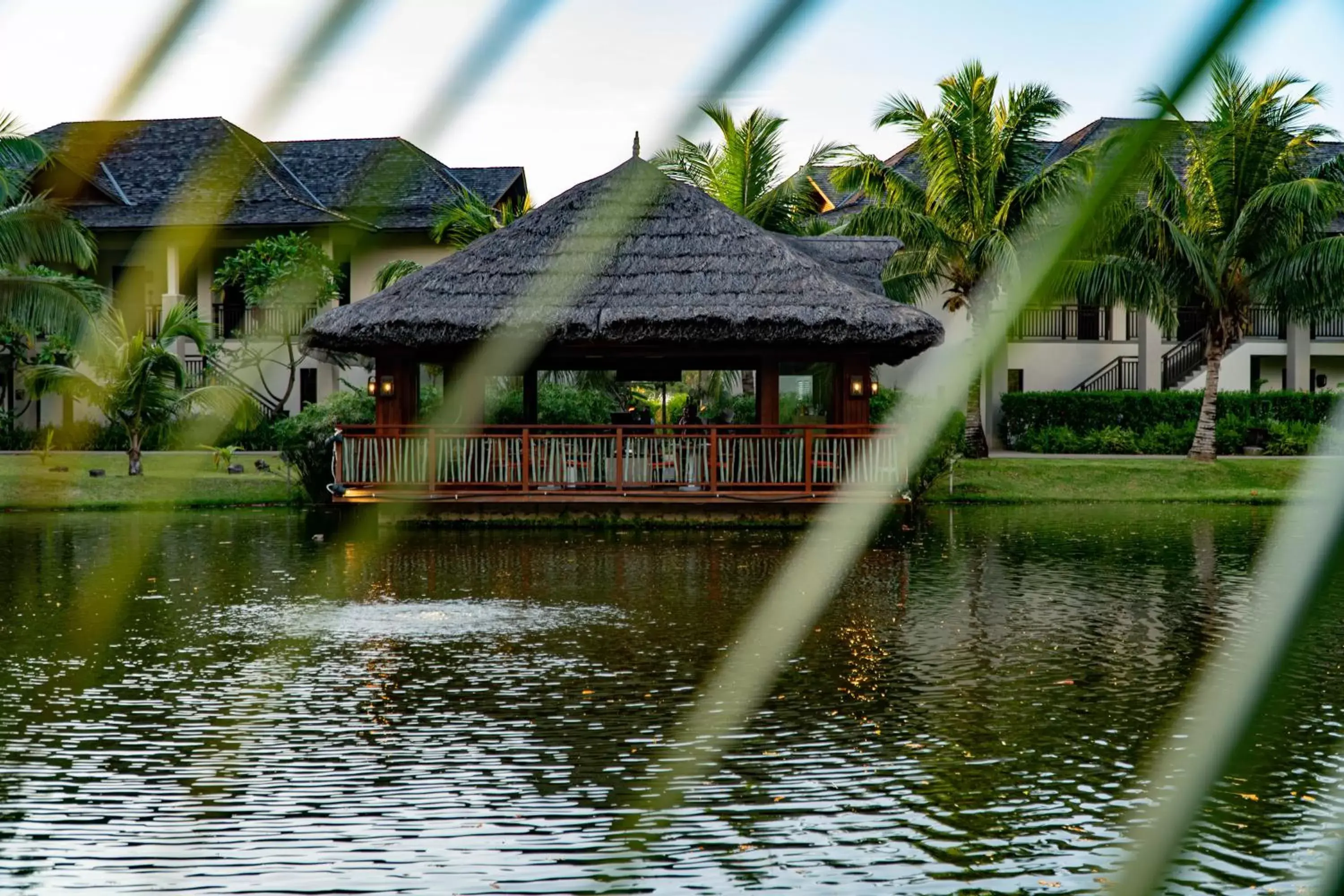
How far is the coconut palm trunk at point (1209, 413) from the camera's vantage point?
85.3 feet

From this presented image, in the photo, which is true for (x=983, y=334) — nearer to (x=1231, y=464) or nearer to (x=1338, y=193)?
(x=1338, y=193)

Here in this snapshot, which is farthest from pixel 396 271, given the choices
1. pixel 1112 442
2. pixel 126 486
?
pixel 1112 442

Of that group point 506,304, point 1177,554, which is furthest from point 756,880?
point 506,304

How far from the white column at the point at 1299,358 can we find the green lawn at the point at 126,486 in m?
22.0

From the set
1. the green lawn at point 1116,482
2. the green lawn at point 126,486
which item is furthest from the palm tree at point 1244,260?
the green lawn at point 126,486

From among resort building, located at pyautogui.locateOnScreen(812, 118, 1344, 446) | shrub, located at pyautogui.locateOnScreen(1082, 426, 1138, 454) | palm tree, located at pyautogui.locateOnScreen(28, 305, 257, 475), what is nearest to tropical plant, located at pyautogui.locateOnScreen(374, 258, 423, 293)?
palm tree, located at pyautogui.locateOnScreen(28, 305, 257, 475)

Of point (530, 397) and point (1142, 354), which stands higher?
point (1142, 354)

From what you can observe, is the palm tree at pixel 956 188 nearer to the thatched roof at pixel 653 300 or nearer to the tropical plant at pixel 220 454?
the thatched roof at pixel 653 300

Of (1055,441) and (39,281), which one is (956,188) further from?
(39,281)

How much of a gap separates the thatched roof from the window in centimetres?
1350

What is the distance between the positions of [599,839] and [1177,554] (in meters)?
11.7

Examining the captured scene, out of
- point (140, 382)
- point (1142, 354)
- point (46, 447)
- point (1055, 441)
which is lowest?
point (1055, 441)

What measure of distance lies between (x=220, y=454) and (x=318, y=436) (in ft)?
13.8

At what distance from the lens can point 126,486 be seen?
76.9 ft
